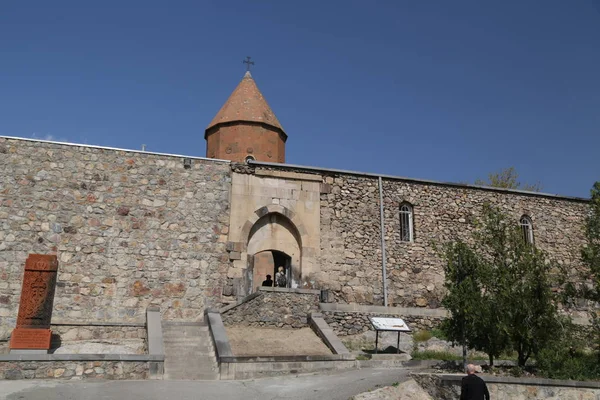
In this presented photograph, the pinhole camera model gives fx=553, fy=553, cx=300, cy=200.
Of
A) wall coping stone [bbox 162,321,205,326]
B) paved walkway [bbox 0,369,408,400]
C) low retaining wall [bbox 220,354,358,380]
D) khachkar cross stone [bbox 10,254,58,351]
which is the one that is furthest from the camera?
wall coping stone [bbox 162,321,205,326]

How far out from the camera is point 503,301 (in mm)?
12188

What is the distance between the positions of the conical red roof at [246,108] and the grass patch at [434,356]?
13.3m

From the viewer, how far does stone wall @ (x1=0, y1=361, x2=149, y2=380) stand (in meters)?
10.7

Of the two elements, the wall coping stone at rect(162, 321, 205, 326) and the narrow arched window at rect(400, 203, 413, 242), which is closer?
the wall coping stone at rect(162, 321, 205, 326)

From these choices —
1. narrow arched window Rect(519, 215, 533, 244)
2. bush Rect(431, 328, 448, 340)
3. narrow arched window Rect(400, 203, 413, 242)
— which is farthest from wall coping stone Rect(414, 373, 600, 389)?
narrow arched window Rect(519, 215, 533, 244)

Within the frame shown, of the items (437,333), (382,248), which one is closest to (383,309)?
(437,333)

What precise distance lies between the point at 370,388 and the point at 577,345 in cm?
623

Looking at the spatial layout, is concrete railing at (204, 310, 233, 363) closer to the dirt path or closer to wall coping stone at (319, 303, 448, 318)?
the dirt path

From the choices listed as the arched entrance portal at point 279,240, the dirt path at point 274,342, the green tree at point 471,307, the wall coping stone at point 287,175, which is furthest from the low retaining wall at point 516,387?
the wall coping stone at point 287,175

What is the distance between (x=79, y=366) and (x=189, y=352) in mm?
2671

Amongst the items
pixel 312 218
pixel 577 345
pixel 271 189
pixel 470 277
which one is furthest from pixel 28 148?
pixel 577 345

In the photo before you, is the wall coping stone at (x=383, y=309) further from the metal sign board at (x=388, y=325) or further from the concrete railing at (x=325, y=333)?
the metal sign board at (x=388, y=325)

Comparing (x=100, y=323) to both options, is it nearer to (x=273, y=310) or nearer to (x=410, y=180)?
(x=273, y=310)

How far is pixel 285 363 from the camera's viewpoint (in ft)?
40.0
